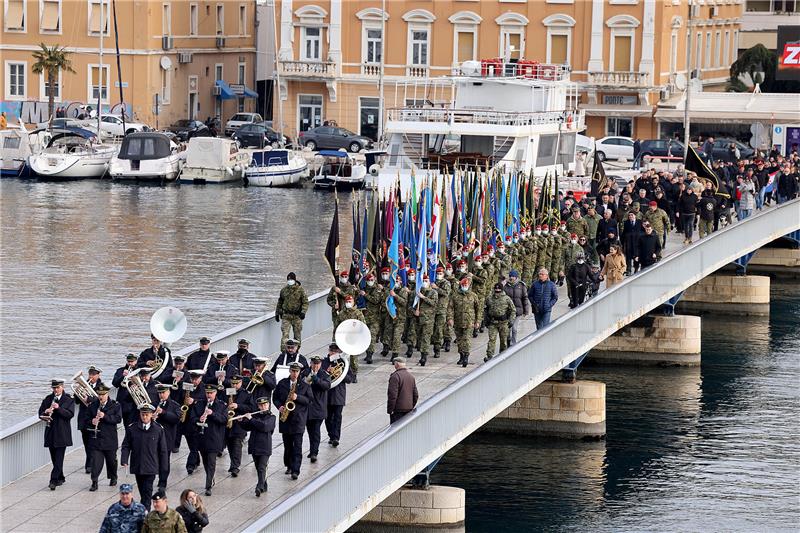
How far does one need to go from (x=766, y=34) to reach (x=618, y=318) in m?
70.8

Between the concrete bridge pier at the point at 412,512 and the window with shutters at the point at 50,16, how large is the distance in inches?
2492

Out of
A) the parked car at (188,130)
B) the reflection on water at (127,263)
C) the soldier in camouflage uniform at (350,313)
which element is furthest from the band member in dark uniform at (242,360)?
the parked car at (188,130)

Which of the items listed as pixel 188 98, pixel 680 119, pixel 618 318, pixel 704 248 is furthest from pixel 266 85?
pixel 618 318

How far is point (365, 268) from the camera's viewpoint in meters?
29.8

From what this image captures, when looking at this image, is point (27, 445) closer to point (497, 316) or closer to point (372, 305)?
point (372, 305)

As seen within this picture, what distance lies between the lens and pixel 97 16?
8462 cm

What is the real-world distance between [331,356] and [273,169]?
52.7m

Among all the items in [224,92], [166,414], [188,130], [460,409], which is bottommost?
[460,409]

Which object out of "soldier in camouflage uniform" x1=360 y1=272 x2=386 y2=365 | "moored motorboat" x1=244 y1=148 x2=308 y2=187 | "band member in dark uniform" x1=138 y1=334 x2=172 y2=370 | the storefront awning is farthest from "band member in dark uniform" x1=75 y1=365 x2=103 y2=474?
the storefront awning

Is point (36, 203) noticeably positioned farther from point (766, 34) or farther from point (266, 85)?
point (766, 34)

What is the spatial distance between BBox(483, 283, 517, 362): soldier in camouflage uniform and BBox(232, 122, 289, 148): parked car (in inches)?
2054

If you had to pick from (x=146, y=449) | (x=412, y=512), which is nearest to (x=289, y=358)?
(x=412, y=512)

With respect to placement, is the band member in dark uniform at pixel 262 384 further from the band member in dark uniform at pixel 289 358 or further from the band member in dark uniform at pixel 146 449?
the band member in dark uniform at pixel 146 449

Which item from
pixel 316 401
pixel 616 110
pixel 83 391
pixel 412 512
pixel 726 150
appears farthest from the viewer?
pixel 616 110
